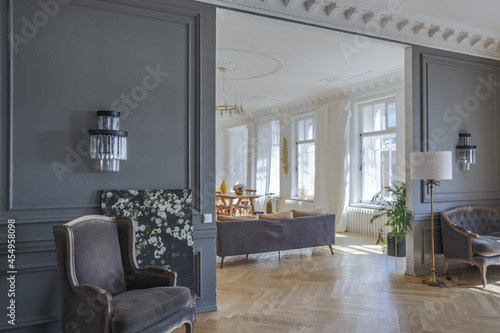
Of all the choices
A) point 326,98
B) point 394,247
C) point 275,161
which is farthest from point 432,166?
point 275,161

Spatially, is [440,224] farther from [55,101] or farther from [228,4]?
[55,101]

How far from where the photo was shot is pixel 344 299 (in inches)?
163

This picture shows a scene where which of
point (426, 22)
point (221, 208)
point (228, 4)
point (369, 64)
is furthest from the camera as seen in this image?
point (221, 208)

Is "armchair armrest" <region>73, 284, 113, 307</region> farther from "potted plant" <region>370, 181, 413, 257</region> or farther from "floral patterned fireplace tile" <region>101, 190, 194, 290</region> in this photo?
"potted plant" <region>370, 181, 413, 257</region>

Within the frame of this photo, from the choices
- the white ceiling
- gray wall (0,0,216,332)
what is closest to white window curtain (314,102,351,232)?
the white ceiling

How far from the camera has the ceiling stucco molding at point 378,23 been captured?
13.6 feet

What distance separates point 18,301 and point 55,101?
1576 mm

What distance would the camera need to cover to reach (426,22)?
4945 mm

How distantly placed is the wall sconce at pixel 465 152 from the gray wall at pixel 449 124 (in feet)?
0.26

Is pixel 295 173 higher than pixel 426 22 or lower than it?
lower

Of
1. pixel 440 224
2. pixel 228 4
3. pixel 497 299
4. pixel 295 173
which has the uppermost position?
pixel 228 4

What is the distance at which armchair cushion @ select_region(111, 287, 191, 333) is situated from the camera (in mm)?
2461

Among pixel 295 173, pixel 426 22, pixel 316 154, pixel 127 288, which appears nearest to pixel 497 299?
pixel 426 22

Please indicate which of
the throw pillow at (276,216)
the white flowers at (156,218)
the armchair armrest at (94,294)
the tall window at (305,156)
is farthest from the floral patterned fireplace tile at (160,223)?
the tall window at (305,156)
